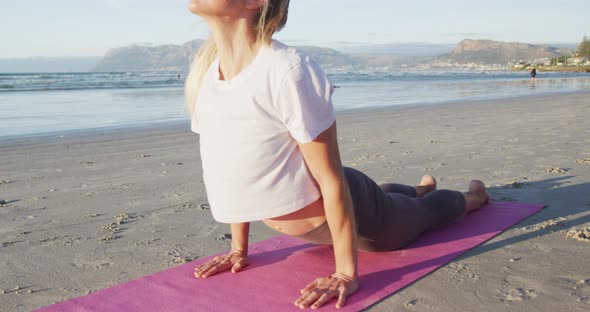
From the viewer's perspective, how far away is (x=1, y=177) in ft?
17.7

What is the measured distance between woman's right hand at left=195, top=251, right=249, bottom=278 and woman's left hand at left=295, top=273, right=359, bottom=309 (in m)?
0.49

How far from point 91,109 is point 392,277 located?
12687 millimetres

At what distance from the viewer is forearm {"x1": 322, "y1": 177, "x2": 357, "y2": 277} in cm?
226

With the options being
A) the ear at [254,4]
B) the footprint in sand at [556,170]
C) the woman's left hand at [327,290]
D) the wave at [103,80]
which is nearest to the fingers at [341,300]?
the woman's left hand at [327,290]

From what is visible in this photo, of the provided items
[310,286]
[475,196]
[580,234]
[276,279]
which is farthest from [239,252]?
[580,234]

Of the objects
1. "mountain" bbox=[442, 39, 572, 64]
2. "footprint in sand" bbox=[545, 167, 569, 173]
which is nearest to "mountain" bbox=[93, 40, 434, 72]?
"footprint in sand" bbox=[545, 167, 569, 173]

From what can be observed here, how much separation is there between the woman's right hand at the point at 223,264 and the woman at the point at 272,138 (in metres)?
0.29

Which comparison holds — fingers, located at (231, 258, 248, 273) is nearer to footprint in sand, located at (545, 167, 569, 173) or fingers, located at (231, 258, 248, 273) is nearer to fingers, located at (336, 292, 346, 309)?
fingers, located at (336, 292, 346, 309)

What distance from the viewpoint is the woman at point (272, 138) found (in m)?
2.10

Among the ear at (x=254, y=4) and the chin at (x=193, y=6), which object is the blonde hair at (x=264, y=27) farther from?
the chin at (x=193, y=6)

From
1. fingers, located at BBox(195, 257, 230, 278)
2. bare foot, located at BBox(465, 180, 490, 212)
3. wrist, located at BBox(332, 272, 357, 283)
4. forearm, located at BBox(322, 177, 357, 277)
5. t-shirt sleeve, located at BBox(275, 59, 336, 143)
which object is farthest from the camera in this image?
bare foot, located at BBox(465, 180, 490, 212)

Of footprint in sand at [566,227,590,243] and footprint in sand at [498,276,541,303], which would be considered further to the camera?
footprint in sand at [566,227,590,243]

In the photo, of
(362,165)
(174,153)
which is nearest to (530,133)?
(362,165)

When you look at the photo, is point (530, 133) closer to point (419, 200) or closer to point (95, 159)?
point (419, 200)
